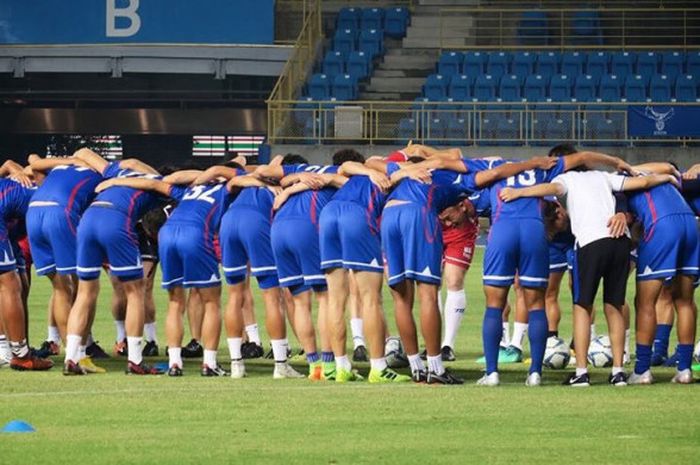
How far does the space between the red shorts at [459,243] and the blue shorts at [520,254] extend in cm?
321

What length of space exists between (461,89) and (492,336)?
29003mm

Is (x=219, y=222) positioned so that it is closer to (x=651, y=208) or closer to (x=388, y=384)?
(x=388, y=384)

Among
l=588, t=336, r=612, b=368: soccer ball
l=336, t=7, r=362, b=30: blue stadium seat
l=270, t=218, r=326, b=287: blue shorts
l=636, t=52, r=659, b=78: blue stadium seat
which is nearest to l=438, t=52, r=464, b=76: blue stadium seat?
l=336, t=7, r=362, b=30: blue stadium seat

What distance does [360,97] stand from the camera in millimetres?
43125

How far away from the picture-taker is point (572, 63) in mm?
42562

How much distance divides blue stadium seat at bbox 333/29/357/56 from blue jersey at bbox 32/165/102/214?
28952 millimetres

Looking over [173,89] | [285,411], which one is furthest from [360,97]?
[285,411]

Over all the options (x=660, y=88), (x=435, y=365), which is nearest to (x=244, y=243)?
(x=435, y=365)

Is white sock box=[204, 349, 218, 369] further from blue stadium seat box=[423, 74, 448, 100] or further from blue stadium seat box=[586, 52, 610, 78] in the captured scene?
blue stadium seat box=[586, 52, 610, 78]

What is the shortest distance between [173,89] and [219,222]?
3167 cm

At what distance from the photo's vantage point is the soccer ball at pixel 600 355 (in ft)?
50.9

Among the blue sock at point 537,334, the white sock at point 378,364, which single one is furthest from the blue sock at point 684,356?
the white sock at point 378,364

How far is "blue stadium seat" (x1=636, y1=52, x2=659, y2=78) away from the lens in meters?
42.2

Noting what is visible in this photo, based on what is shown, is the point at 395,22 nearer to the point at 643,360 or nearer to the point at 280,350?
the point at 280,350
